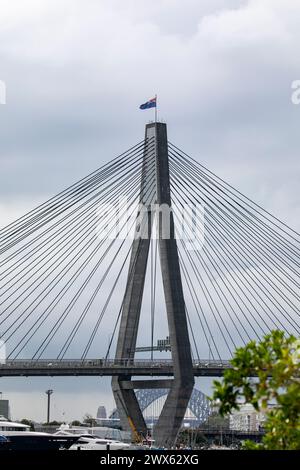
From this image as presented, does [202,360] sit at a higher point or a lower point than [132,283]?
lower

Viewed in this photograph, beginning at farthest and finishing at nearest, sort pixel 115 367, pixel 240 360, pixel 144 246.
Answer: pixel 115 367 → pixel 144 246 → pixel 240 360

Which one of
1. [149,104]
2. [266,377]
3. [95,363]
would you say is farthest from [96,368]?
[266,377]

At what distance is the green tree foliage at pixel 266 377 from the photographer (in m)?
18.9

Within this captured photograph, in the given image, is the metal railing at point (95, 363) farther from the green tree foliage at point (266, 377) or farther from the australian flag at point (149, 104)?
the green tree foliage at point (266, 377)

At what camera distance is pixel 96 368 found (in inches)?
3772

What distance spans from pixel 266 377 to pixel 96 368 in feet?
254

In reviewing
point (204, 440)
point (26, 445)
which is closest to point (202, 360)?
point (26, 445)

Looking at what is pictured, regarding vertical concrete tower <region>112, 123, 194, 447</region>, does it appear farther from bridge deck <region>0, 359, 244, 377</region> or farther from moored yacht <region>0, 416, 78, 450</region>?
moored yacht <region>0, 416, 78, 450</region>

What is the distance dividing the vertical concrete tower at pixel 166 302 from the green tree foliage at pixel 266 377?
6723cm

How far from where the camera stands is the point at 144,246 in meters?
88.3

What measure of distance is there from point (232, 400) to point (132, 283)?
230 feet

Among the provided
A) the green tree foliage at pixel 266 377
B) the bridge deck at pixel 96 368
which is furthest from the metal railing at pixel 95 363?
the green tree foliage at pixel 266 377

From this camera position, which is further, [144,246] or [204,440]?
[204,440]
